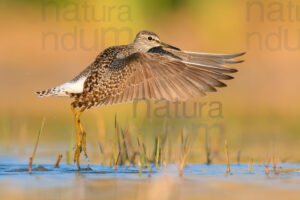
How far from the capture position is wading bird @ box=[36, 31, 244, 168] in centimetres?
755

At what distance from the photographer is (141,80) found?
25.6 feet

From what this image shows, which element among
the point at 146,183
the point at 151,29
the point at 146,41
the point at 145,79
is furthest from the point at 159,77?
the point at 151,29

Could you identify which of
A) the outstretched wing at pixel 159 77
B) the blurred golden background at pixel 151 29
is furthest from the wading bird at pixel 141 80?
the blurred golden background at pixel 151 29

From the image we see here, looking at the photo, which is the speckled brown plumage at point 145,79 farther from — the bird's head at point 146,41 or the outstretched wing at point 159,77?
the bird's head at point 146,41

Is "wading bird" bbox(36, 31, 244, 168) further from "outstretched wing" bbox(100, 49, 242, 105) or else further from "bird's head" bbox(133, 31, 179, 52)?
"bird's head" bbox(133, 31, 179, 52)

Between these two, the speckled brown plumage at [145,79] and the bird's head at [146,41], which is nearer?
the speckled brown plumage at [145,79]

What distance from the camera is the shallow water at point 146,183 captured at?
6.00 meters

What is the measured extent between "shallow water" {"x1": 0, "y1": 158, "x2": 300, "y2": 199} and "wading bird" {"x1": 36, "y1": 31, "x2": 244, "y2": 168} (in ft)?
2.42

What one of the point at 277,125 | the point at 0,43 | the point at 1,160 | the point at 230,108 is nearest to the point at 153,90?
the point at 1,160

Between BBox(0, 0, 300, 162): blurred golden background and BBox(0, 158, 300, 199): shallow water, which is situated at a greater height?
BBox(0, 0, 300, 162): blurred golden background

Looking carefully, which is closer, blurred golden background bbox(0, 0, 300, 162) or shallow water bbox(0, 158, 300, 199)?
shallow water bbox(0, 158, 300, 199)

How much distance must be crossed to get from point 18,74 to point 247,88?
248 inches

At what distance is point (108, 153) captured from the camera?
8.69 meters

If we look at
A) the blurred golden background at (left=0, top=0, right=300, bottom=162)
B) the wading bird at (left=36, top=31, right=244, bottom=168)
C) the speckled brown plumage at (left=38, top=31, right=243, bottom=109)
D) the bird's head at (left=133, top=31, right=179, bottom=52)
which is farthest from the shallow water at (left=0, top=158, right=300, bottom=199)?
the blurred golden background at (left=0, top=0, right=300, bottom=162)
